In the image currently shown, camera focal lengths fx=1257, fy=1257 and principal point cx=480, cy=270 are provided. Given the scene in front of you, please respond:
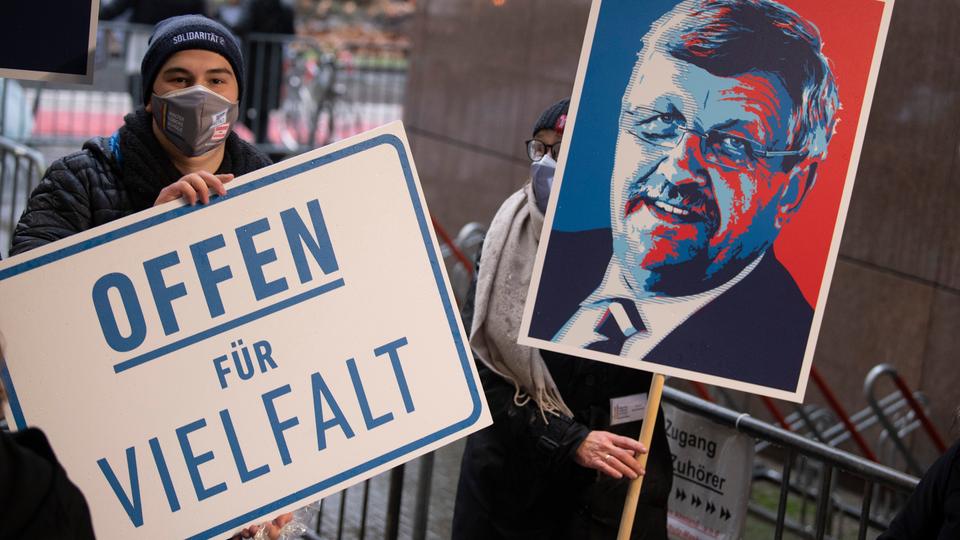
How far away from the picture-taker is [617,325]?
3.37 metres

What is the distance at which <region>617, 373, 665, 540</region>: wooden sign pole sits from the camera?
3395 millimetres

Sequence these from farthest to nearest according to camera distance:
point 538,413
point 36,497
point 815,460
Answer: point 815,460 → point 538,413 → point 36,497

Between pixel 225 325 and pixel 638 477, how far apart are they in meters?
1.27

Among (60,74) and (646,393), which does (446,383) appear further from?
(60,74)

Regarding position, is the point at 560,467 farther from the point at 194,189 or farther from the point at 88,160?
the point at 88,160

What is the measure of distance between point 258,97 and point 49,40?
11.3 metres

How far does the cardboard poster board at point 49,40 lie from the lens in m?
3.18

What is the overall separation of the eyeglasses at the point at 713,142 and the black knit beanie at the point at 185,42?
1096 mm

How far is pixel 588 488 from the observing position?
376cm

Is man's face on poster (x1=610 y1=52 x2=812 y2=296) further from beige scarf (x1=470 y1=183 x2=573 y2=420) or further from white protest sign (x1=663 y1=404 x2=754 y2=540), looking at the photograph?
white protest sign (x1=663 y1=404 x2=754 y2=540)

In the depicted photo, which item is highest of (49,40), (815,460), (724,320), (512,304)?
(49,40)

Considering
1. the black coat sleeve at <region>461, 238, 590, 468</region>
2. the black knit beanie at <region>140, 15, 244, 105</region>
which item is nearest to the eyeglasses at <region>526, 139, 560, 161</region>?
the black coat sleeve at <region>461, 238, 590, 468</region>

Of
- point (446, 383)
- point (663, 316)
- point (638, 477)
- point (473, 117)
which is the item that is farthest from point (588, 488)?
point (473, 117)

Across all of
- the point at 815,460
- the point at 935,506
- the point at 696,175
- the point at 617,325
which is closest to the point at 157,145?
the point at 617,325
